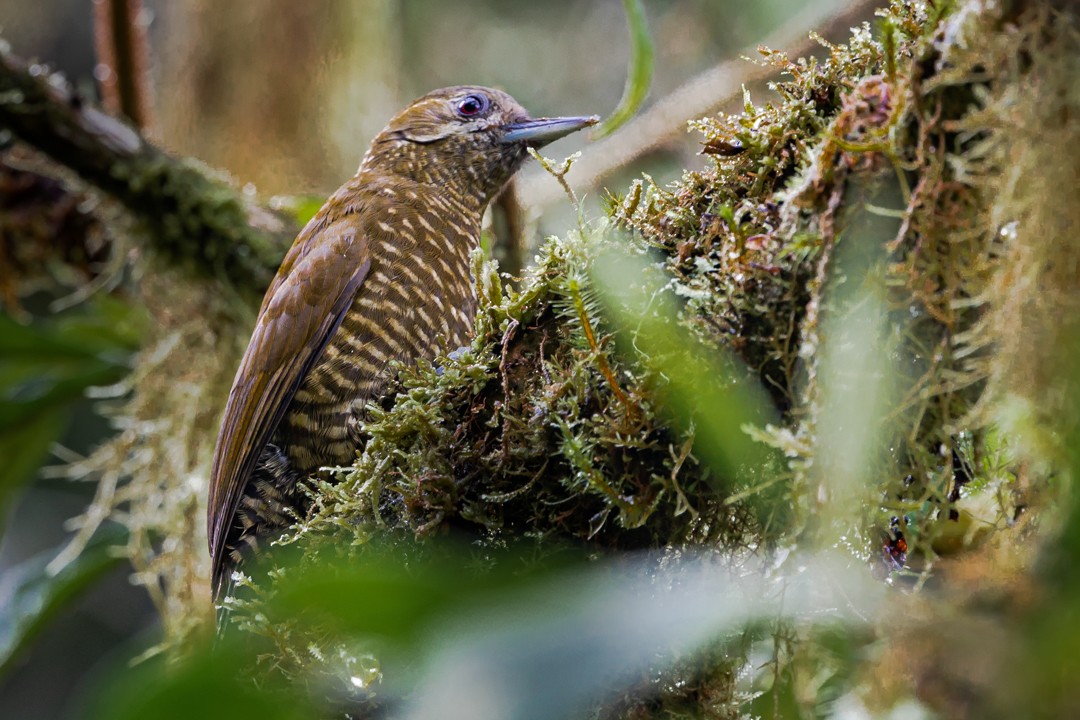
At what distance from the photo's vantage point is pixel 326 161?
5074 millimetres

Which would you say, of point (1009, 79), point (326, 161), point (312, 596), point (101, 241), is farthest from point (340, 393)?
point (326, 161)

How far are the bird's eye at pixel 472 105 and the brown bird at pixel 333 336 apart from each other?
0.30 m

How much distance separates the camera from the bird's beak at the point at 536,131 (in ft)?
9.05

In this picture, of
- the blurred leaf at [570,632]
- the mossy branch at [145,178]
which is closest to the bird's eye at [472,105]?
the mossy branch at [145,178]

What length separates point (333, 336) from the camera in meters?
2.41

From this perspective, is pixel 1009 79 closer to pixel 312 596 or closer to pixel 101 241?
pixel 312 596

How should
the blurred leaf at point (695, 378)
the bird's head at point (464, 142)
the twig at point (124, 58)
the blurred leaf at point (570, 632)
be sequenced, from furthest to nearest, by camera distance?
the twig at point (124, 58), the bird's head at point (464, 142), the blurred leaf at point (695, 378), the blurred leaf at point (570, 632)

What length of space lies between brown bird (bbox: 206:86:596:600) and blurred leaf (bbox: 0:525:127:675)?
3.79 ft

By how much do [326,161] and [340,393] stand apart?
304 centimetres

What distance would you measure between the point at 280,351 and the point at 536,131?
991 millimetres

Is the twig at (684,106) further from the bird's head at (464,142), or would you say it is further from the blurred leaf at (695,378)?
the blurred leaf at (695,378)

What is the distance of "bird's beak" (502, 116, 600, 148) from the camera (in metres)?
2.76

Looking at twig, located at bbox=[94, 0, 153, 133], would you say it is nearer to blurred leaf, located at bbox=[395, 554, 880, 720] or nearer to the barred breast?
the barred breast

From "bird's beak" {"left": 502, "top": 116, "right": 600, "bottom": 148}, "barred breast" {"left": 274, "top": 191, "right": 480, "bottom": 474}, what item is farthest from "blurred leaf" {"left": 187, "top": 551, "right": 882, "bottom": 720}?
"bird's beak" {"left": 502, "top": 116, "right": 600, "bottom": 148}
